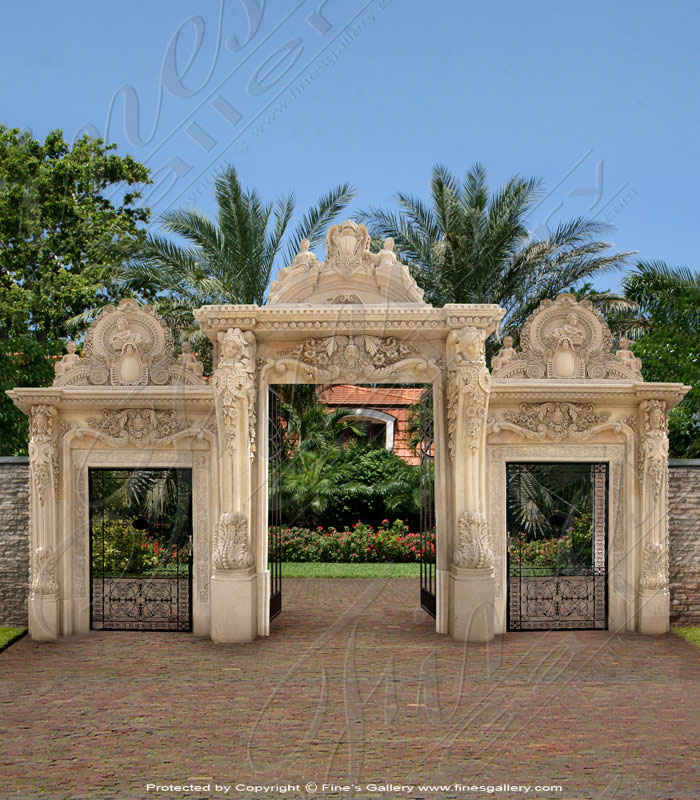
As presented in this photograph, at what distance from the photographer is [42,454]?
10109 mm

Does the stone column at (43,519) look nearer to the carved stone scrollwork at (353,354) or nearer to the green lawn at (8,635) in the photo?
the green lawn at (8,635)

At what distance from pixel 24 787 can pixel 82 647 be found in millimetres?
4262

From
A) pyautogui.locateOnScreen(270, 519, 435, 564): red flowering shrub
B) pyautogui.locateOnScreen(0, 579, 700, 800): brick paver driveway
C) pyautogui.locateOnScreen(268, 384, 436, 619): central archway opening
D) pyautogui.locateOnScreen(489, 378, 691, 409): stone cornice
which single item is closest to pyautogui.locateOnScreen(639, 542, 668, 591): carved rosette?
pyautogui.locateOnScreen(0, 579, 700, 800): brick paver driveway

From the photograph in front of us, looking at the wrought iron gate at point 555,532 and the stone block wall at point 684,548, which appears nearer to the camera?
the stone block wall at point 684,548

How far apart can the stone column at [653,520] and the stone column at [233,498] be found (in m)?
4.69

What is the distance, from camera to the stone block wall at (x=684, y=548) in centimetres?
1067

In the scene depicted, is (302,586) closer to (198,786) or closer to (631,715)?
(631,715)

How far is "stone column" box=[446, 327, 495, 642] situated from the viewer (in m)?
9.72

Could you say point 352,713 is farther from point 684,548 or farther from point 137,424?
point 684,548

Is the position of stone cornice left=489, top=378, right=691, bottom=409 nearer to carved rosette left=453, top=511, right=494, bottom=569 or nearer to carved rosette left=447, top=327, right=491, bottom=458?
carved rosette left=447, top=327, right=491, bottom=458

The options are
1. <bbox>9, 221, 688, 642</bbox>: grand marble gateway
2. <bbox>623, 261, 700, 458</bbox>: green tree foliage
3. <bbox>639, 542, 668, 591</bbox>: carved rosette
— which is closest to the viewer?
<bbox>9, 221, 688, 642</bbox>: grand marble gateway

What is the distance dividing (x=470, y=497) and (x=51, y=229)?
46.7 ft

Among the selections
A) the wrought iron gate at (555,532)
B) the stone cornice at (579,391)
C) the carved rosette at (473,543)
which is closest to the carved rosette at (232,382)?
the carved rosette at (473,543)

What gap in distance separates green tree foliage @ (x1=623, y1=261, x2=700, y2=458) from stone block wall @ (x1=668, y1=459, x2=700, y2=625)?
469 cm
